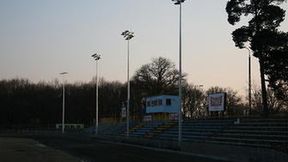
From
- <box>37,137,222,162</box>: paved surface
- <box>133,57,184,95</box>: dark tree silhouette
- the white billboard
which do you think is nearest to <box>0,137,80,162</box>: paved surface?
<box>37,137,222,162</box>: paved surface

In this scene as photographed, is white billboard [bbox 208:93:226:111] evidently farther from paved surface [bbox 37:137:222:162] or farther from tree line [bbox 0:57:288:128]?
tree line [bbox 0:57:288:128]

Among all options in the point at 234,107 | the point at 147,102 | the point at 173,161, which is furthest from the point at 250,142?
the point at 234,107

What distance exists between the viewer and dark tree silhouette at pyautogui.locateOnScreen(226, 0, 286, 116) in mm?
48781

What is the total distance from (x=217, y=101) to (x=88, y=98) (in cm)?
8954

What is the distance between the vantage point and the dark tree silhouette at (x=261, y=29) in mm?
48781

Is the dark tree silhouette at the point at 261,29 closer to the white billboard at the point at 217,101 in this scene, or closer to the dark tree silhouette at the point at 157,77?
the white billboard at the point at 217,101

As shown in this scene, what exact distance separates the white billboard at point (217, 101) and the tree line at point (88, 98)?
53140 mm

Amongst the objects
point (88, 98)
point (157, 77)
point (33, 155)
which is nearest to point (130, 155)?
point (33, 155)

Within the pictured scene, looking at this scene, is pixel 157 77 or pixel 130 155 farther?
pixel 157 77

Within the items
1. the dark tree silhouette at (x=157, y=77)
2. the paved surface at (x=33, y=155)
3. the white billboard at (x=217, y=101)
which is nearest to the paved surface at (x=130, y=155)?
the paved surface at (x=33, y=155)

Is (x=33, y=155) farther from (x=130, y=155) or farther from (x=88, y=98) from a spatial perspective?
(x=88, y=98)

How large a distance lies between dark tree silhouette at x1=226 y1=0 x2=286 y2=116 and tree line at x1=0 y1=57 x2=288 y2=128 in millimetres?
62061

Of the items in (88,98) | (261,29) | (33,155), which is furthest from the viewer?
(88,98)

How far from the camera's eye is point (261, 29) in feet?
165
